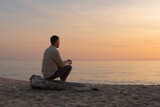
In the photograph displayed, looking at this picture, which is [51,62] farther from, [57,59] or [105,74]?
[105,74]

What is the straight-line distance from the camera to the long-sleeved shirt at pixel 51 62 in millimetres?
6699

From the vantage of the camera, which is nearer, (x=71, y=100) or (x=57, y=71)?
(x=71, y=100)

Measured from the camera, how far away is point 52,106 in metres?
5.03

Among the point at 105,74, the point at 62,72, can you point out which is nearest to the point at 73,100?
the point at 62,72

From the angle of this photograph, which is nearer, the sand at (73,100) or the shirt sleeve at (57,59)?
the sand at (73,100)

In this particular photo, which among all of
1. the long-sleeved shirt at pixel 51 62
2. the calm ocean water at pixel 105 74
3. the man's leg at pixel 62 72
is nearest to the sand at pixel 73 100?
the man's leg at pixel 62 72

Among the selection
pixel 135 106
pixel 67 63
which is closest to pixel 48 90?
pixel 67 63

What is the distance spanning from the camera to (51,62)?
6.75 meters

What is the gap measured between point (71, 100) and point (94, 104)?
2.40 feet

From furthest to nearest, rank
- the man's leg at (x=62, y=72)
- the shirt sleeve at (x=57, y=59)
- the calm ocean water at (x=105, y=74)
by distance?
1. the calm ocean water at (x=105, y=74)
2. the man's leg at (x=62, y=72)
3. the shirt sleeve at (x=57, y=59)

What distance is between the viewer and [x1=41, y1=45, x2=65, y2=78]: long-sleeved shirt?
6699 mm

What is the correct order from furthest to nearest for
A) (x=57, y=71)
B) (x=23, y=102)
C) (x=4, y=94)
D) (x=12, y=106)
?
(x=57, y=71), (x=4, y=94), (x=23, y=102), (x=12, y=106)

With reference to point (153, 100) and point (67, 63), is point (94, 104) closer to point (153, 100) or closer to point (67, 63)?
point (153, 100)

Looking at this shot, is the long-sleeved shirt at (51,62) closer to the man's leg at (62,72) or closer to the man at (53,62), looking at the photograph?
the man at (53,62)
